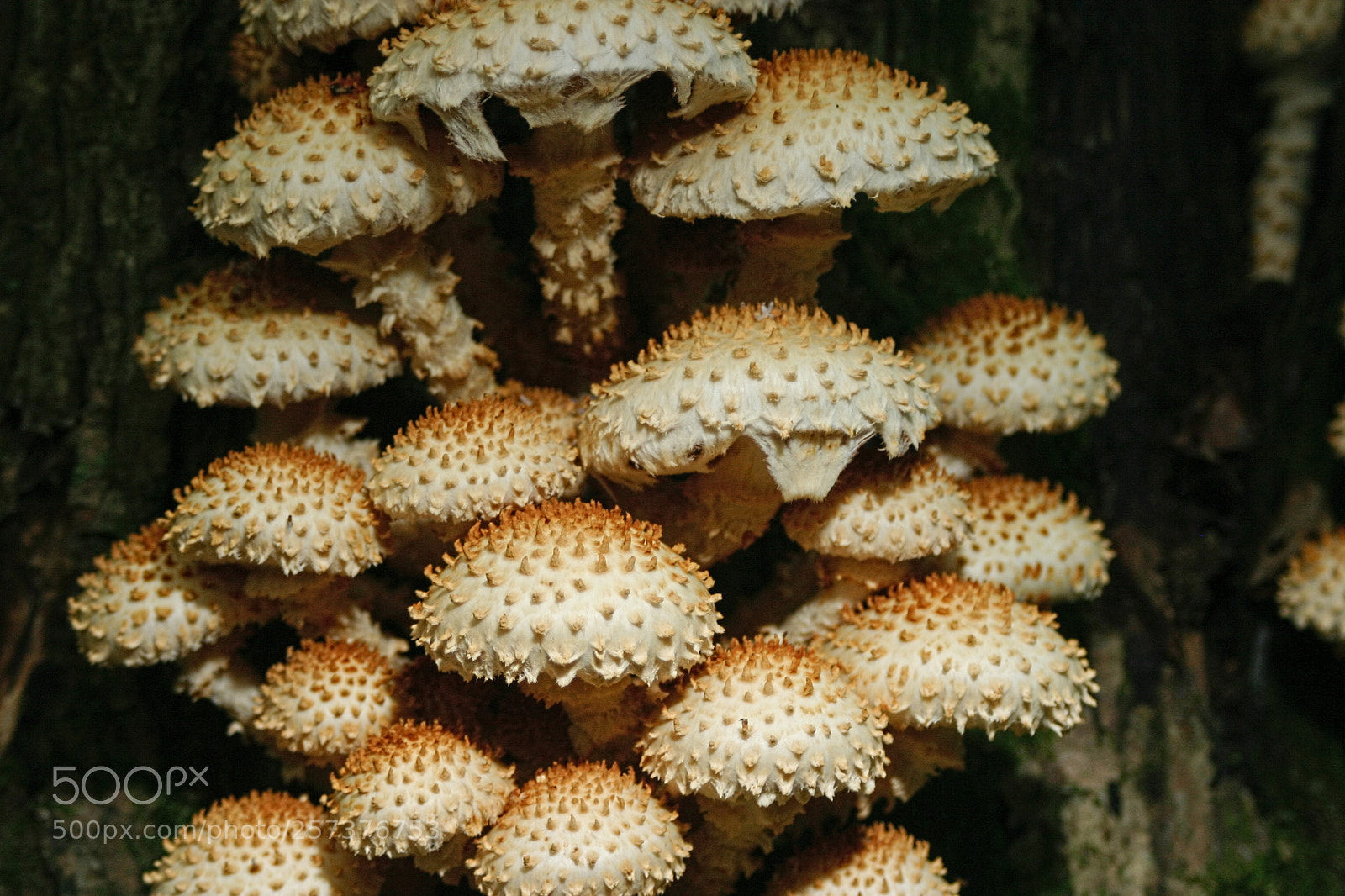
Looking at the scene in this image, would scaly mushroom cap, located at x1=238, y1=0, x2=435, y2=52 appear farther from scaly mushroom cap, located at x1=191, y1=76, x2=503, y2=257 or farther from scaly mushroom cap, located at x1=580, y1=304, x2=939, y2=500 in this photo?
scaly mushroom cap, located at x1=580, y1=304, x2=939, y2=500

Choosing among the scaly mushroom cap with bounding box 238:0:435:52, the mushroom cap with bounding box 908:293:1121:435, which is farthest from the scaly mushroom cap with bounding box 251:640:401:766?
the mushroom cap with bounding box 908:293:1121:435

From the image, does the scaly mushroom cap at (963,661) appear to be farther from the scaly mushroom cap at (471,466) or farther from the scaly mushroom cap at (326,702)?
the scaly mushroom cap at (326,702)

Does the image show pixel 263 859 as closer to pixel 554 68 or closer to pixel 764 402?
pixel 764 402

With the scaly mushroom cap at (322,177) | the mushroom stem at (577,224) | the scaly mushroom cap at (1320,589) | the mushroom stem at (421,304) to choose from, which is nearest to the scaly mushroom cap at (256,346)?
the mushroom stem at (421,304)

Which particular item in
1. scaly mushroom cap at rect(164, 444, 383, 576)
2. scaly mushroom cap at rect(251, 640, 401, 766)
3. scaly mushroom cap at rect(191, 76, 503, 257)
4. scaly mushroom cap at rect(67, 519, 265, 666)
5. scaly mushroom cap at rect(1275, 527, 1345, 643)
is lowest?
scaly mushroom cap at rect(1275, 527, 1345, 643)

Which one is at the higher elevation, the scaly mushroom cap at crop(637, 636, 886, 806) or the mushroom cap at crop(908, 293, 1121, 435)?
the mushroom cap at crop(908, 293, 1121, 435)

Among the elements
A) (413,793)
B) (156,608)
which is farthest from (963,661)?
(156,608)
